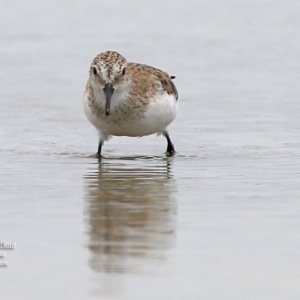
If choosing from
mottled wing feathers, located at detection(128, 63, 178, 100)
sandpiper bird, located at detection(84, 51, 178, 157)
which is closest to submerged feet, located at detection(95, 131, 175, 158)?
sandpiper bird, located at detection(84, 51, 178, 157)

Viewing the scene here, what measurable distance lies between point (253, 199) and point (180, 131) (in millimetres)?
4811

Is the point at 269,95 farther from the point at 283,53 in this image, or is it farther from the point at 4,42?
the point at 4,42

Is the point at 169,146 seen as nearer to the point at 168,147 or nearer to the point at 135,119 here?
the point at 168,147

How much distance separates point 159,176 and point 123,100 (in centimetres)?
146

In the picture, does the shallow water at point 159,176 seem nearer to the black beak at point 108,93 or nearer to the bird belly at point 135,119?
the bird belly at point 135,119

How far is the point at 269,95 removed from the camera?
1530 cm

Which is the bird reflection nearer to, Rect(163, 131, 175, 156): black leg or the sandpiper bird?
the sandpiper bird

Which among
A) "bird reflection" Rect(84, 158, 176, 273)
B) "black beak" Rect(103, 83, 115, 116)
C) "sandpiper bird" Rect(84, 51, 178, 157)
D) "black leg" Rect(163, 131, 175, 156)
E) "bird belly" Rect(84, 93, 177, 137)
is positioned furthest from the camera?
"black leg" Rect(163, 131, 175, 156)

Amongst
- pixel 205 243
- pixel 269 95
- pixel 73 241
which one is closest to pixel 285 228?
pixel 205 243

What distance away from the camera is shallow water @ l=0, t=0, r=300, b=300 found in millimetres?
5930

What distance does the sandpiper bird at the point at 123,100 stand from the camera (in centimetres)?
1048

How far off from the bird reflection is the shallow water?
0.04 feet

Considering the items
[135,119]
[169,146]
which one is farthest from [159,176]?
[169,146]

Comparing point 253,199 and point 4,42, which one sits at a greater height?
point 4,42
